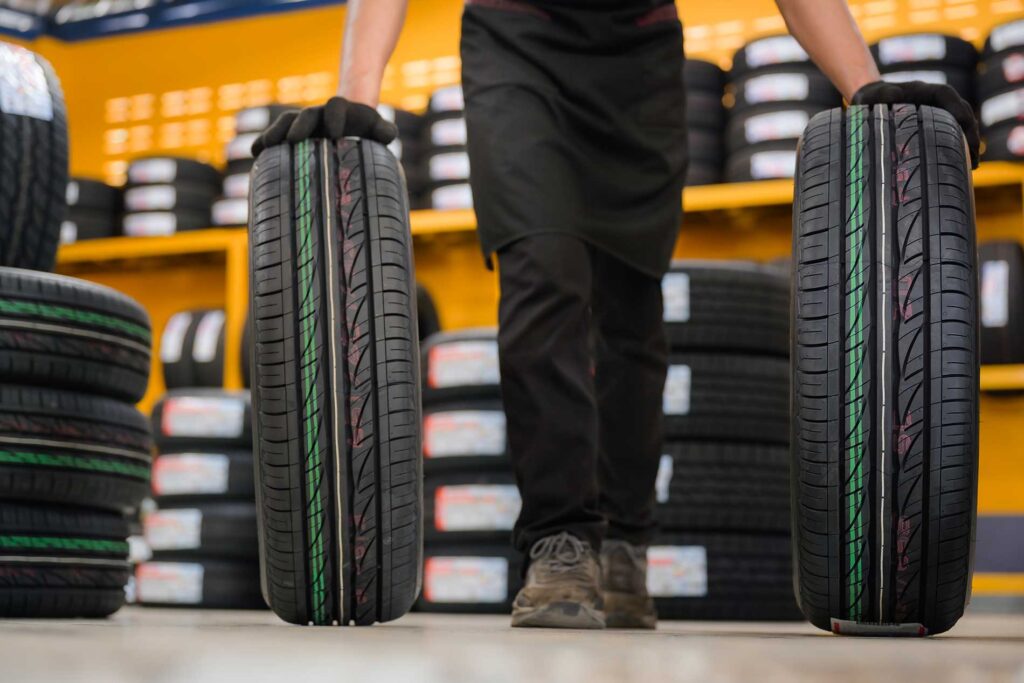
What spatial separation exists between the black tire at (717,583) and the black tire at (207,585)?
0.98 meters

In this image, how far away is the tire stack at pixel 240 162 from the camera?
15.1 ft

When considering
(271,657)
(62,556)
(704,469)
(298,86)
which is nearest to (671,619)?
(704,469)

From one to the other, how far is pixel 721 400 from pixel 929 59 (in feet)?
5.54

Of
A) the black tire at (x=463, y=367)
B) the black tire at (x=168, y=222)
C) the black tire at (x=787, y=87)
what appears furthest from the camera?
the black tire at (x=168, y=222)

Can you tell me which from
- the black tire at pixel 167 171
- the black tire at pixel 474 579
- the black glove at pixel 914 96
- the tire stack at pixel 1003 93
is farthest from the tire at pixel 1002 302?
the black tire at pixel 167 171

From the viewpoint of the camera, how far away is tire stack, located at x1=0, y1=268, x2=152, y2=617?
5.64 ft

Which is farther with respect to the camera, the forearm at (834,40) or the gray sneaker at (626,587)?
the gray sneaker at (626,587)

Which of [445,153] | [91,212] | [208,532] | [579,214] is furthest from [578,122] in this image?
[91,212]

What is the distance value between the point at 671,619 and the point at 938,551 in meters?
1.33

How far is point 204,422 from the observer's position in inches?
121

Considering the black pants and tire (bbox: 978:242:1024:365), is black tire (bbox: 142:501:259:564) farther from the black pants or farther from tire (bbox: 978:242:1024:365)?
tire (bbox: 978:242:1024:365)

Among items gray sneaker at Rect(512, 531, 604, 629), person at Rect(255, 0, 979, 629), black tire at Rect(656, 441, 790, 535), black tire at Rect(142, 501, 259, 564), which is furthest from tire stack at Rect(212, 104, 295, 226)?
gray sneaker at Rect(512, 531, 604, 629)

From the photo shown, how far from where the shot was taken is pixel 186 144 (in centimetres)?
554

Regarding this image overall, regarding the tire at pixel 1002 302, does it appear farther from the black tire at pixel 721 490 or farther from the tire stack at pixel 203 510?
the tire stack at pixel 203 510
